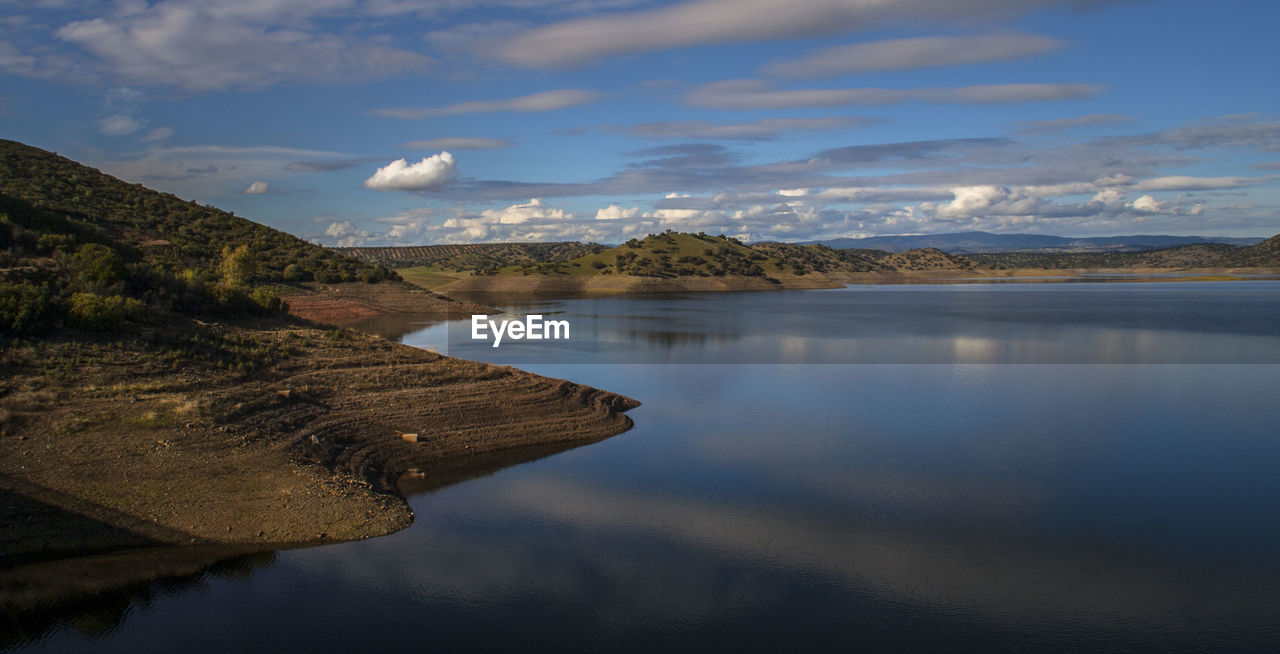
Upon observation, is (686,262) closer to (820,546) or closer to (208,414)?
(208,414)

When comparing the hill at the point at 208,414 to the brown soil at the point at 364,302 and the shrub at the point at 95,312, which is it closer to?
the shrub at the point at 95,312

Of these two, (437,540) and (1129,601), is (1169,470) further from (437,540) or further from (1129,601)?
(437,540)

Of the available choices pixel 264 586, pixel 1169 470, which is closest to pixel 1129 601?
pixel 1169 470

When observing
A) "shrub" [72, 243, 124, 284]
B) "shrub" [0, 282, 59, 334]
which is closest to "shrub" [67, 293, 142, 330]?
"shrub" [0, 282, 59, 334]

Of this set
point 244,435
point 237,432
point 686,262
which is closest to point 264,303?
point 237,432

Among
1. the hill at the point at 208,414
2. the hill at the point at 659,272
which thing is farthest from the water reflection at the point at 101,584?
the hill at the point at 659,272
